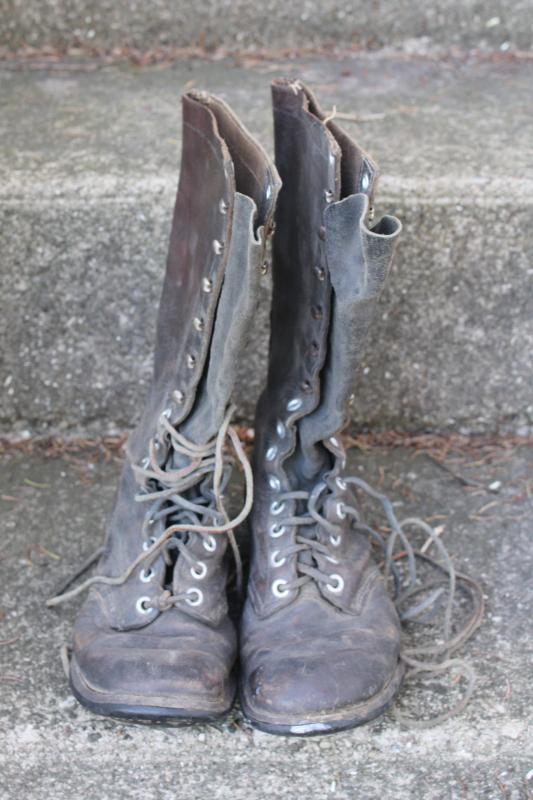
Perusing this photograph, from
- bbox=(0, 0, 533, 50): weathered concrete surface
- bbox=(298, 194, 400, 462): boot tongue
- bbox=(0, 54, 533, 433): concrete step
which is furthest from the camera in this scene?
bbox=(0, 0, 533, 50): weathered concrete surface

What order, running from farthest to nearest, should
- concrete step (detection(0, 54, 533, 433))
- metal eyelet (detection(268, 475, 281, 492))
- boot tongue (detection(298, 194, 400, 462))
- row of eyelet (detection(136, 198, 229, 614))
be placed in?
concrete step (detection(0, 54, 533, 433)) → metal eyelet (detection(268, 475, 281, 492)) → row of eyelet (detection(136, 198, 229, 614)) → boot tongue (detection(298, 194, 400, 462))

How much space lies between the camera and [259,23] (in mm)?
2111

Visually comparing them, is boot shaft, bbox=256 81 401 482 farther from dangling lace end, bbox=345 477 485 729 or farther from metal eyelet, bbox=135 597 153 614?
metal eyelet, bbox=135 597 153 614

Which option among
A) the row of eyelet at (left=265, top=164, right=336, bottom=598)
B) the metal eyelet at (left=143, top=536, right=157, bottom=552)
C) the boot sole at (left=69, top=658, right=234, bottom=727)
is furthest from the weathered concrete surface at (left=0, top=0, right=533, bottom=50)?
the boot sole at (left=69, top=658, right=234, bottom=727)

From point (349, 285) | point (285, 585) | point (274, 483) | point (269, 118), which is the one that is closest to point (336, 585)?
point (285, 585)

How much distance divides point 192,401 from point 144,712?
Answer: 388 millimetres

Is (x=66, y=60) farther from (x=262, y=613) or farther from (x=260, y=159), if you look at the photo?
(x=262, y=613)

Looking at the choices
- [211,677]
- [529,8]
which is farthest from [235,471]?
[529,8]

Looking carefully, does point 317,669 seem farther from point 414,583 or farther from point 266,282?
point 266,282

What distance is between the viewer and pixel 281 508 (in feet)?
4.43

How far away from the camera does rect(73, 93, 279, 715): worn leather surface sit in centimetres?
117

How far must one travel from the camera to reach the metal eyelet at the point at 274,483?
137 centimetres

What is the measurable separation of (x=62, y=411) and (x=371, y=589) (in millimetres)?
692

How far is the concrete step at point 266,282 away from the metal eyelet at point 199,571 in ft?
1.70
